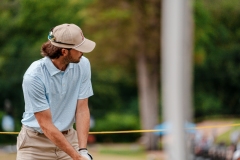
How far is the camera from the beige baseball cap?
438 centimetres

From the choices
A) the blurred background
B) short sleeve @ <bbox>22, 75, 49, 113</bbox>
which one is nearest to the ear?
short sleeve @ <bbox>22, 75, 49, 113</bbox>

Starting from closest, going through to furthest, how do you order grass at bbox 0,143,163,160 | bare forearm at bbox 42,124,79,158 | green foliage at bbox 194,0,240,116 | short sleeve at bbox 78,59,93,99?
bare forearm at bbox 42,124,79,158, short sleeve at bbox 78,59,93,99, grass at bbox 0,143,163,160, green foliage at bbox 194,0,240,116

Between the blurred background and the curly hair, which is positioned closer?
the curly hair

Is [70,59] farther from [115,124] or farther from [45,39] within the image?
[115,124]

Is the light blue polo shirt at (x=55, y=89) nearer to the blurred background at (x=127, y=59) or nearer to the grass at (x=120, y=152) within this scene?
the grass at (x=120, y=152)

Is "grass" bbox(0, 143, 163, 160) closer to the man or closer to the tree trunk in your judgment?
the tree trunk

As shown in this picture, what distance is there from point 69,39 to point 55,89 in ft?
1.07

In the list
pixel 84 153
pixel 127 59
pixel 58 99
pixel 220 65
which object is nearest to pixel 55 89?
pixel 58 99

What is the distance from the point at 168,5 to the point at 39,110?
2144mm

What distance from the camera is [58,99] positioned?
4465mm

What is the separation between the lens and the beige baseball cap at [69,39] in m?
4.38

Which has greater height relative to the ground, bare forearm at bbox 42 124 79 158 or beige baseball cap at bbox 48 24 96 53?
beige baseball cap at bbox 48 24 96 53

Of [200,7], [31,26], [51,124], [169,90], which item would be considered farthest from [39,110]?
[31,26]

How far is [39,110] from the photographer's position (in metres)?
4.32
